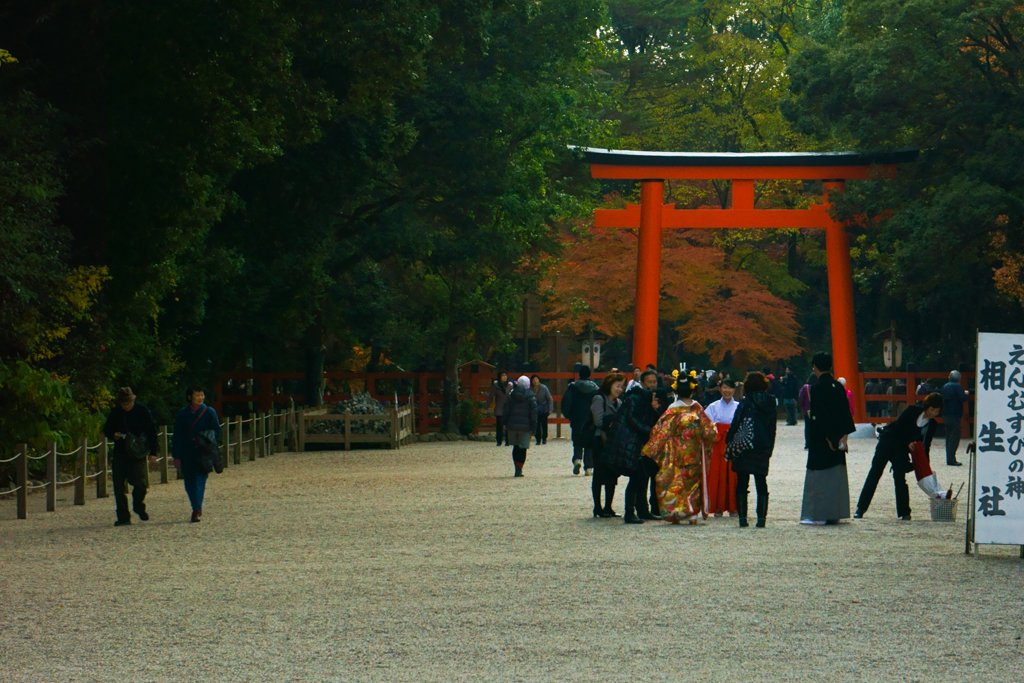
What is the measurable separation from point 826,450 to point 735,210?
18.4 meters

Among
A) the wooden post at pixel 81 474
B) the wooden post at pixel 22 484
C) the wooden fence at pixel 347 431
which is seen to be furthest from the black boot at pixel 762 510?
the wooden fence at pixel 347 431

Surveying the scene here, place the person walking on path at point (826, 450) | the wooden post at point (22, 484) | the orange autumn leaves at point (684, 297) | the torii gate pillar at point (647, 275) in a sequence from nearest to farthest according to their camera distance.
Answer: the person walking on path at point (826, 450) → the wooden post at point (22, 484) → the torii gate pillar at point (647, 275) → the orange autumn leaves at point (684, 297)

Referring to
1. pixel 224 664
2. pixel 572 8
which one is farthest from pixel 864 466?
pixel 224 664

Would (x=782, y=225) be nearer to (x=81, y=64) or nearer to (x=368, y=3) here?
(x=368, y=3)

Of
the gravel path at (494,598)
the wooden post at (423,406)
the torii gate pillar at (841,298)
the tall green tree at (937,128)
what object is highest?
the tall green tree at (937,128)

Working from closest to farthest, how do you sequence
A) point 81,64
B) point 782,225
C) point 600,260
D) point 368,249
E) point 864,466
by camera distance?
point 81,64, point 864,466, point 368,249, point 782,225, point 600,260

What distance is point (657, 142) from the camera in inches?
1820

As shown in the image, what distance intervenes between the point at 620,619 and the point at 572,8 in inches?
861

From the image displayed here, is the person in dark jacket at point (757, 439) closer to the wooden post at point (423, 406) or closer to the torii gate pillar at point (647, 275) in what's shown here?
the torii gate pillar at point (647, 275)

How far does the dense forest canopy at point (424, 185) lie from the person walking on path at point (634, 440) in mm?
7153

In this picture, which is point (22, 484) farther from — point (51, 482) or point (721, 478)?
point (721, 478)

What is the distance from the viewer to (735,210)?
30.1m

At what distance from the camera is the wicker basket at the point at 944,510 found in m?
12.7

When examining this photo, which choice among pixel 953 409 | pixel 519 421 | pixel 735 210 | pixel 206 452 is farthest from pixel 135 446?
pixel 735 210
